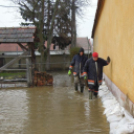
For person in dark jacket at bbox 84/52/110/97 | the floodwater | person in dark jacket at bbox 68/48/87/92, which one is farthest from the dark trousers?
person in dark jacket at bbox 68/48/87/92

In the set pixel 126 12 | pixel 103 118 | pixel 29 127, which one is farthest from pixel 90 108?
pixel 126 12

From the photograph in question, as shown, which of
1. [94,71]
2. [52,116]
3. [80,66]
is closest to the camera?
[52,116]

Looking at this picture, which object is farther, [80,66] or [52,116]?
[80,66]

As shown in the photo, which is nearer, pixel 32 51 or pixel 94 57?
pixel 94 57

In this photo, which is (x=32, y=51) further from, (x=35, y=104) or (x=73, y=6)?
(x=73, y=6)

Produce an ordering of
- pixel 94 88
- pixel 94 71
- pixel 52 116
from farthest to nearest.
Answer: pixel 94 88 → pixel 94 71 → pixel 52 116

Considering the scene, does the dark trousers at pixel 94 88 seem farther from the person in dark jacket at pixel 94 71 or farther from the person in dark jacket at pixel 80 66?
the person in dark jacket at pixel 80 66

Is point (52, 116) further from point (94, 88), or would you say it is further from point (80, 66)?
point (80, 66)

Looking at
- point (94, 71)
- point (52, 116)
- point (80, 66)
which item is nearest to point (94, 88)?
point (94, 71)

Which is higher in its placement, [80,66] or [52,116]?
[80,66]

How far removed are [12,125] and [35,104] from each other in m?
1.78

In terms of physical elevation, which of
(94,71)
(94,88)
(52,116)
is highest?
(94,71)

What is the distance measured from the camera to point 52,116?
4.77 metres

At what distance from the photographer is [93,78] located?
20.7 ft
